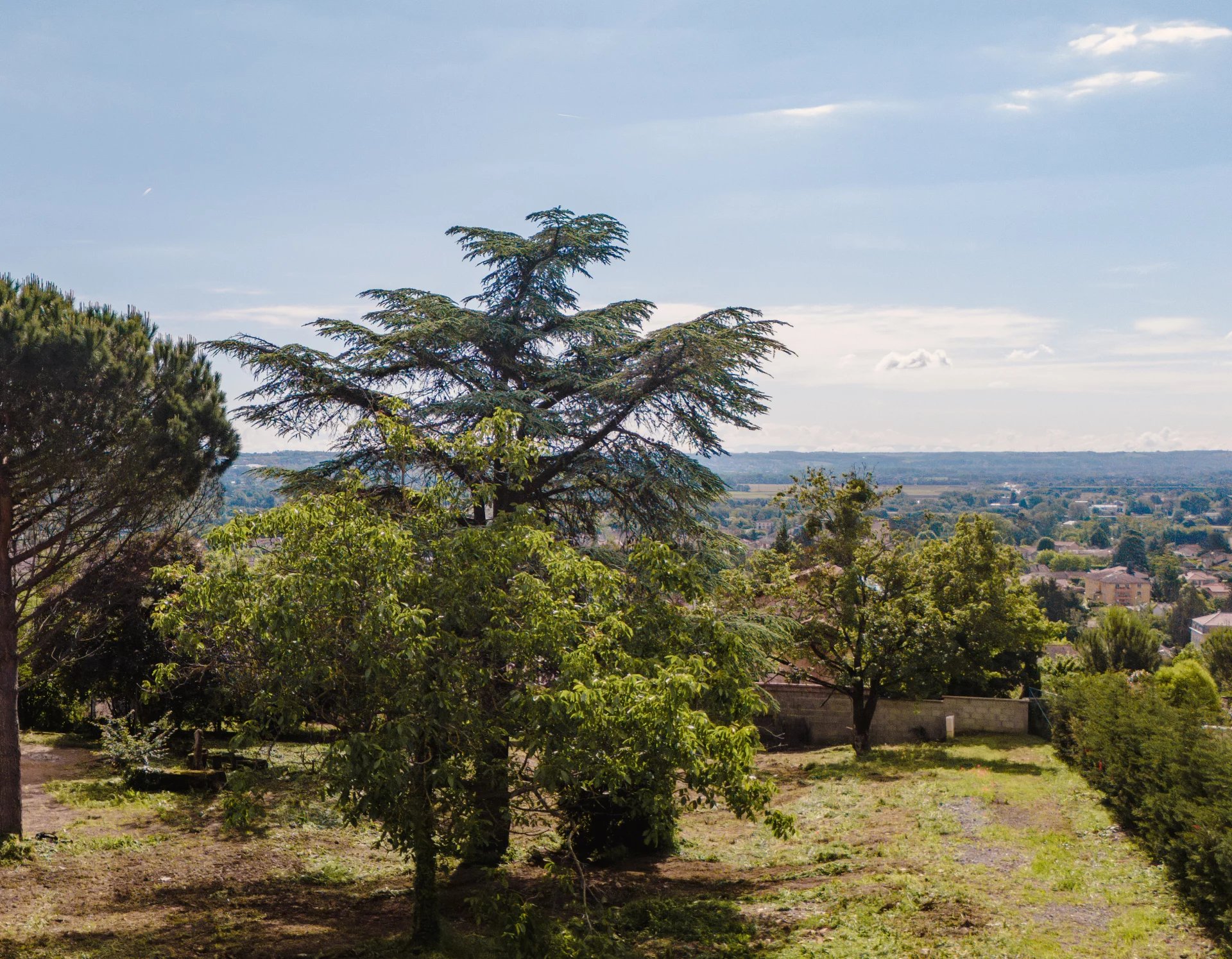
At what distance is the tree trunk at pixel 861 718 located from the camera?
22.8 meters

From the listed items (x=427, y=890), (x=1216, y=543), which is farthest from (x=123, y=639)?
(x=1216, y=543)

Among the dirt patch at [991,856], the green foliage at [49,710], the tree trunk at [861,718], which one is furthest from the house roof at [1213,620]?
the green foliage at [49,710]

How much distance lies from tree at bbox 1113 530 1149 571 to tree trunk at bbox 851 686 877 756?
495ft

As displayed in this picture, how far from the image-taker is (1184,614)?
97875 mm

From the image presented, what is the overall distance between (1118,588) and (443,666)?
466ft

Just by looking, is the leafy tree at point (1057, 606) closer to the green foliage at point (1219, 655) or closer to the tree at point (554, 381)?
the green foliage at point (1219, 655)

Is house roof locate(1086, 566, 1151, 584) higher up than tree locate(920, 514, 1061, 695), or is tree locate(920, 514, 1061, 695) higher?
tree locate(920, 514, 1061, 695)

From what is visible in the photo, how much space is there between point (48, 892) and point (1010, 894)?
1133cm

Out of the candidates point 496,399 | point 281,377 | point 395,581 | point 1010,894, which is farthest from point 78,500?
point 1010,894

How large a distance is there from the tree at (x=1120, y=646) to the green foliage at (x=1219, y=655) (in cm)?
429

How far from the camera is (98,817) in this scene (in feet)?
47.4

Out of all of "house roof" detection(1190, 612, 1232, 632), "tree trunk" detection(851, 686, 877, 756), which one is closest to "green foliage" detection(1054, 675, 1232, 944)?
"tree trunk" detection(851, 686, 877, 756)

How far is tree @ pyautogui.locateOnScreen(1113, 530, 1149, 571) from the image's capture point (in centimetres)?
15362

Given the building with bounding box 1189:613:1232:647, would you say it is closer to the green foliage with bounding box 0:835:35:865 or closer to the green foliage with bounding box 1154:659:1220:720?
the green foliage with bounding box 1154:659:1220:720
